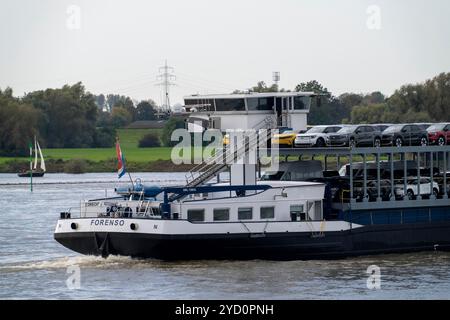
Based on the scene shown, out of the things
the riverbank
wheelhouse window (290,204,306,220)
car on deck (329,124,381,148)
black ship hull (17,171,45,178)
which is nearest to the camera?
wheelhouse window (290,204,306,220)

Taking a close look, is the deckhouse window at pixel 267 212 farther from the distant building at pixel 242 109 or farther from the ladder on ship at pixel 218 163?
the distant building at pixel 242 109

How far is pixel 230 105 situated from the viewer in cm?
5438

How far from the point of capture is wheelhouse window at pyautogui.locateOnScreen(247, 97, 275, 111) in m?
54.3

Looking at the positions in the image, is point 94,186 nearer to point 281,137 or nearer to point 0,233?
point 0,233

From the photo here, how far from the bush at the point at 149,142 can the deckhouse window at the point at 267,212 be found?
98.6m

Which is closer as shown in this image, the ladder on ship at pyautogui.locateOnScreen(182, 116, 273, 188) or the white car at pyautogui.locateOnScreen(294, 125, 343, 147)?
the ladder on ship at pyautogui.locateOnScreen(182, 116, 273, 188)

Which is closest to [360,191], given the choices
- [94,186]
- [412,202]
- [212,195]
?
[412,202]

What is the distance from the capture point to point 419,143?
2265 inches

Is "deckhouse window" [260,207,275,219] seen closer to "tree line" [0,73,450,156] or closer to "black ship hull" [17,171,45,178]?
"tree line" [0,73,450,156]

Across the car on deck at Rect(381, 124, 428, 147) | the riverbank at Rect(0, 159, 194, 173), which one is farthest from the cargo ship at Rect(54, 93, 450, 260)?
the riverbank at Rect(0, 159, 194, 173)

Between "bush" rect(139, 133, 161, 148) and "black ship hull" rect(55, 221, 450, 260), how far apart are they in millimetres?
97456

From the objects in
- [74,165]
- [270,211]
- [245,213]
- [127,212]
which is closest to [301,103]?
[270,211]
